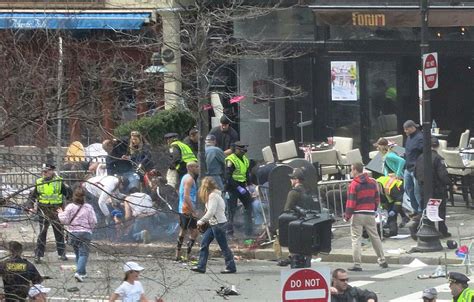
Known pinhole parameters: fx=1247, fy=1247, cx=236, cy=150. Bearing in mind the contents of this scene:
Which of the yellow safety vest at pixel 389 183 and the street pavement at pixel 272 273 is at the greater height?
the yellow safety vest at pixel 389 183

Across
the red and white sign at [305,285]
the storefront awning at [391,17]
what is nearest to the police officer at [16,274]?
the red and white sign at [305,285]

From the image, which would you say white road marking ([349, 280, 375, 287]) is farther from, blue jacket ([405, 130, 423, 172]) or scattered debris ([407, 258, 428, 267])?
blue jacket ([405, 130, 423, 172])

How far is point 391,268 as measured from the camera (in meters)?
20.9

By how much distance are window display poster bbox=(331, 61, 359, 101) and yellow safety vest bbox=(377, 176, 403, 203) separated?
7047mm

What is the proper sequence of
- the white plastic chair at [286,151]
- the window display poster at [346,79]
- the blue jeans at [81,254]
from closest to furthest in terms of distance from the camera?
1. the blue jeans at [81,254]
2. the white plastic chair at [286,151]
3. the window display poster at [346,79]

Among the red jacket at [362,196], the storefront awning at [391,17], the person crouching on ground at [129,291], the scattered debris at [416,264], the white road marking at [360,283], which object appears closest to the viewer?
the person crouching on ground at [129,291]

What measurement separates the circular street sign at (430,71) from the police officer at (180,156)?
16.2 ft

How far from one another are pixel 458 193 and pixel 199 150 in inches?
216

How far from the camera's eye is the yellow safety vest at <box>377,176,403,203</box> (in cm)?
2269

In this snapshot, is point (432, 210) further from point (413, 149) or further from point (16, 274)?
point (16, 274)

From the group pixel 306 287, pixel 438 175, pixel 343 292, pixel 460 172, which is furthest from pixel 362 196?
pixel 306 287

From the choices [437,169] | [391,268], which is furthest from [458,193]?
[391,268]

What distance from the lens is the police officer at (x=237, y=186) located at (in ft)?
A: 75.0

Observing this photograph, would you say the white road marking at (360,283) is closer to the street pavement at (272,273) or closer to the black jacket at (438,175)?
the street pavement at (272,273)
